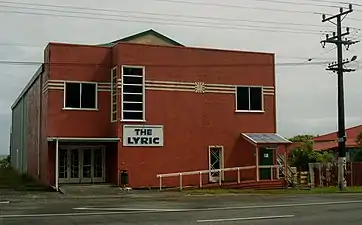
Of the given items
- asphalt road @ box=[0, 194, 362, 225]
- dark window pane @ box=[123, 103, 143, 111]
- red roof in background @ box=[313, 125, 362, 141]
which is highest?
dark window pane @ box=[123, 103, 143, 111]

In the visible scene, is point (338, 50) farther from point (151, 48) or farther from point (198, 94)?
point (151, 48)

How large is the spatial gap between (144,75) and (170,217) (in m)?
18.3

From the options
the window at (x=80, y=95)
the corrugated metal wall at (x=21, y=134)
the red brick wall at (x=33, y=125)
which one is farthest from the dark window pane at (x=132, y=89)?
the corrugated metal wall at (x=21, y=134)

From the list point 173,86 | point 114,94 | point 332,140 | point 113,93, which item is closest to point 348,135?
point 332,140

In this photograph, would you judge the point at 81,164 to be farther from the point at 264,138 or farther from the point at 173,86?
the point at 264,138

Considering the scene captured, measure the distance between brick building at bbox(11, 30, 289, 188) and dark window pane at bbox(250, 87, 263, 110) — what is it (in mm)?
60

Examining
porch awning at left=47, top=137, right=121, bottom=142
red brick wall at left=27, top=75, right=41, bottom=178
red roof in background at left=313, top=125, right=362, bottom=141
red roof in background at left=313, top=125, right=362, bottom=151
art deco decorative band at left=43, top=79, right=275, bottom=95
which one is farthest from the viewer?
red roof in background at left=313, top=125, right=362, bottom=141

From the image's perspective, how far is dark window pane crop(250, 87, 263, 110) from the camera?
125ft

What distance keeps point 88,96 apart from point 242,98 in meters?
9.26

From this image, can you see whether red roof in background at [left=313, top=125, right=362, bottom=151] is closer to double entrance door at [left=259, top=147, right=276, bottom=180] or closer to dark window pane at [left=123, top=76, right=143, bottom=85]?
double entrance door at [left=259, top=147, right=276, bottom=180]

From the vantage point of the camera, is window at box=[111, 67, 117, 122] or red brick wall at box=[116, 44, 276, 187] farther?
window at box=[111, 67, 117, 122]

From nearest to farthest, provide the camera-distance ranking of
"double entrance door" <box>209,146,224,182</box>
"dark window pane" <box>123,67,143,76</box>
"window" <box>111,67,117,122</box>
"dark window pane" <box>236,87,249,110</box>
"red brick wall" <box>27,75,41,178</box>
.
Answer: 1. "dark window pane" <box>123,67,143,76</box>
2. "window" <box>111,67,117,122</box>
3. "double entrance door" <box>209,146,224,182</box>
4. "dark window pane" <box>236,87,249,110</box>
5. "red brick wall" <box>27,75,41,178</box>

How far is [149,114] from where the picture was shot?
114 feet

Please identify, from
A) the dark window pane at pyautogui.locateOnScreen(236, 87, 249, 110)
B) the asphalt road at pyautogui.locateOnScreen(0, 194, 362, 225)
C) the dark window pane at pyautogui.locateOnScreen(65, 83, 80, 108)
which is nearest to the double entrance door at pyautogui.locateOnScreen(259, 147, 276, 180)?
the dark window pane at pyautogui.locateOnScreen(236, 87, 249, 110)
